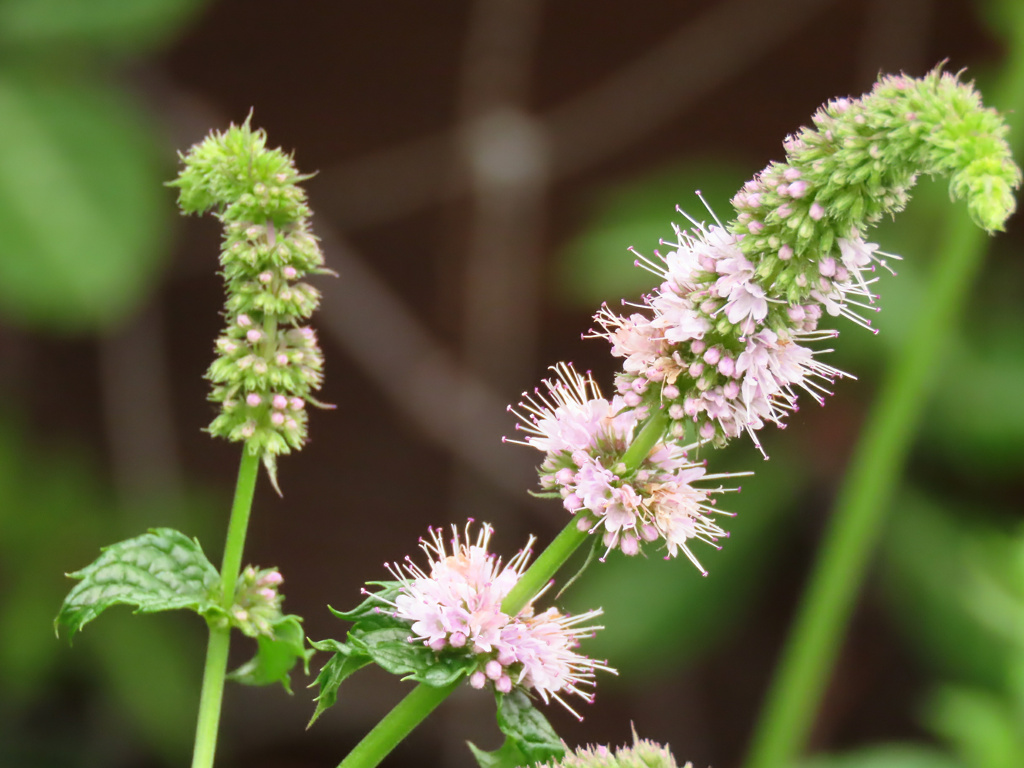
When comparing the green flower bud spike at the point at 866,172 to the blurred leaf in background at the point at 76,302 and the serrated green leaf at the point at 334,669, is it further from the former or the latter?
the blurred leaf in background at the point at 76,302

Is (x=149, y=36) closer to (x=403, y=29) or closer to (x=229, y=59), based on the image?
(x=229, y=59)

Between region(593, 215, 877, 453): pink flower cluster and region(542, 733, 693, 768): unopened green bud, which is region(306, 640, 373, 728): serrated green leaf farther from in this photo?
region(593, 215, 877, 453): pink flower cluster

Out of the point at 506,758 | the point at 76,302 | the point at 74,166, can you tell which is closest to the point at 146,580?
the point at 506,758

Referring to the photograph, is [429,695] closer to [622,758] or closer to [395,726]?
[395,726]

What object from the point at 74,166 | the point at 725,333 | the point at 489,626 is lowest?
the point at 489,626

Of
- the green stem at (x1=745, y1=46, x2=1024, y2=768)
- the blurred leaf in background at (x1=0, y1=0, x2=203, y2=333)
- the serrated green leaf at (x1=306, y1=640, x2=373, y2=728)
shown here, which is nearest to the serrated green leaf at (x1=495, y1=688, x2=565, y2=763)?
the serrated green leaf at (x1=306, y1=640, x2=373, y2=728)

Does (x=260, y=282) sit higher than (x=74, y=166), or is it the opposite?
(x=74, y=166)

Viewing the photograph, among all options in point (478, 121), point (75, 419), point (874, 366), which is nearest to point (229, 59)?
point (478, 121)
